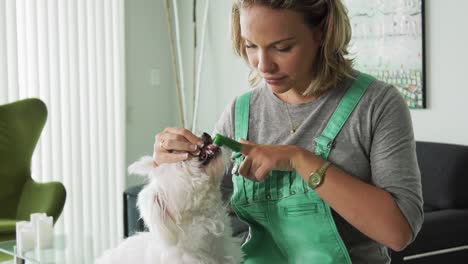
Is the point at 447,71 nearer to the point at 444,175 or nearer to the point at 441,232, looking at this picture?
the point at 444,175

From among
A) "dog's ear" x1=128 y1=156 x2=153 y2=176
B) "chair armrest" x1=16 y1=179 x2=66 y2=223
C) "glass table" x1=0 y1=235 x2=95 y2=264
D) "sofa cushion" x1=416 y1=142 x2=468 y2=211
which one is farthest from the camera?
"chair armrest" x1=16 y1=179 x2=66 y2=223

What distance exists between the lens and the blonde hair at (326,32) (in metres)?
1.22

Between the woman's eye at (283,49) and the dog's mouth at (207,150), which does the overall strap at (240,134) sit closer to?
the dog's mouth at (207,150)

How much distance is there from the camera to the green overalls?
48.4 inches

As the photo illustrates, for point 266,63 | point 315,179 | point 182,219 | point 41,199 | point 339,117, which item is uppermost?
point 266,63

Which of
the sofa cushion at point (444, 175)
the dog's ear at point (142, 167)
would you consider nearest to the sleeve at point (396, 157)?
the dog's ear at point (142, 167)

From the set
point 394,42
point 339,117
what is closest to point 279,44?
point 339,117

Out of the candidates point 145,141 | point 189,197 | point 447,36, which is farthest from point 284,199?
point 145,141

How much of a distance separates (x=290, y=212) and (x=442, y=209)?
232 centimetres

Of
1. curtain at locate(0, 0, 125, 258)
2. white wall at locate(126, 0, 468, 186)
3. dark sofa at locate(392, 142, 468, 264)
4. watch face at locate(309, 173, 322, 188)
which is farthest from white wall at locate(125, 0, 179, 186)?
watch face at locate(309, 173, 322, 188)

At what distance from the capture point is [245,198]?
133 centimetres

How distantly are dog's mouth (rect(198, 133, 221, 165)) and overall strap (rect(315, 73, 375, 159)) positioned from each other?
0.63ft

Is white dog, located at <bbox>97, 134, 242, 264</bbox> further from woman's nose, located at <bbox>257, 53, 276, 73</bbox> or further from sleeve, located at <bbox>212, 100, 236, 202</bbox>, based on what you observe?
woman's nose, located at <bbox>257, 53, 276, 73</bbox>

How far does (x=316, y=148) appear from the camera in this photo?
1247mm
